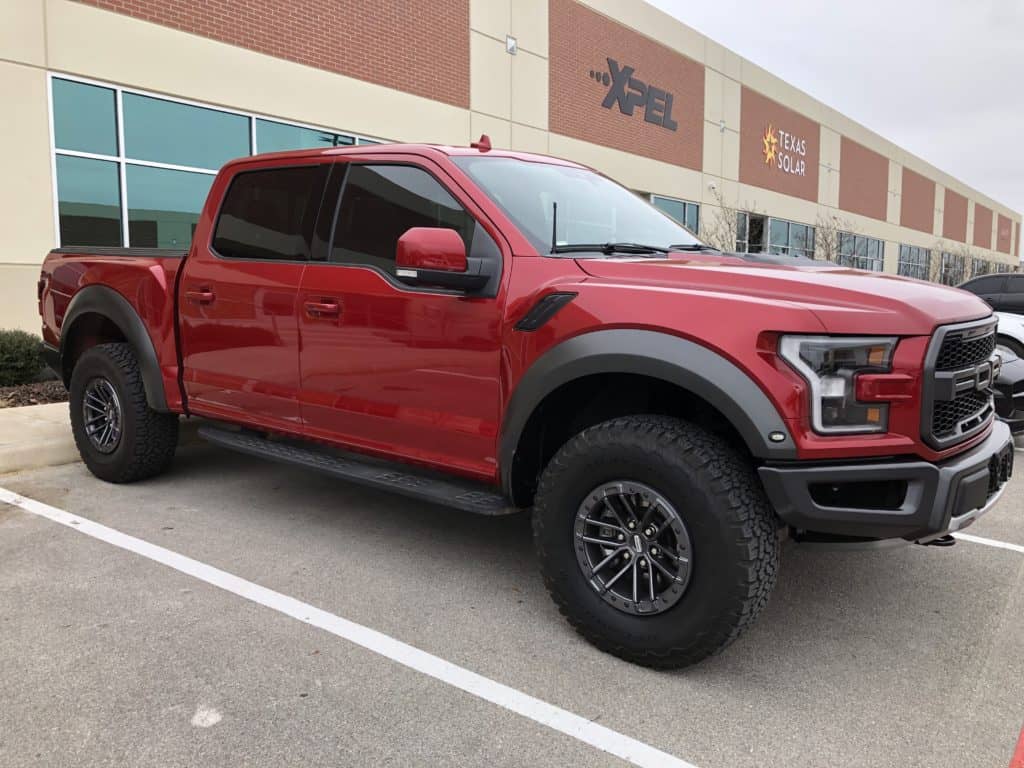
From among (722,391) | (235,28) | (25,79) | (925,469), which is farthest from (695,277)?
(235,28)

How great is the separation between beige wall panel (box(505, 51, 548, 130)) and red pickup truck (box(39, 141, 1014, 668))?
→ 40.6 feet

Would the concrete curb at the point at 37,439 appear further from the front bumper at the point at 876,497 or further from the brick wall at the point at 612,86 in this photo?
the brick wall at the point at 612,86

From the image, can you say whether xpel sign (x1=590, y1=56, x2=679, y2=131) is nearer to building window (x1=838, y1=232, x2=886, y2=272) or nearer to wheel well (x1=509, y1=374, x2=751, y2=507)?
building window (x1=838, y1=232, x2=886, y2=272)

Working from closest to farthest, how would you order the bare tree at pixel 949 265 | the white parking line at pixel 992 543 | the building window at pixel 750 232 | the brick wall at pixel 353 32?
the white parking line at pixel 992 543
the brick wall at pixel 353 32
the building window at pixel 750 232
the bare tree at pixel 949 265

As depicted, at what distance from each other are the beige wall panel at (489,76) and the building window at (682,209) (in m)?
6.27

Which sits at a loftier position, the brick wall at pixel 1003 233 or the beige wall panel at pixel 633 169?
the brick wall at pixel 1003 233

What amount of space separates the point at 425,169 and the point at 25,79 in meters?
7.68

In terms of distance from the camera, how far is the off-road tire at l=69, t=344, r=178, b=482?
4930 mm

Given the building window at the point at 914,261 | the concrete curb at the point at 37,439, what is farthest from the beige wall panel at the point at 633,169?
the building window at the point at 914,261

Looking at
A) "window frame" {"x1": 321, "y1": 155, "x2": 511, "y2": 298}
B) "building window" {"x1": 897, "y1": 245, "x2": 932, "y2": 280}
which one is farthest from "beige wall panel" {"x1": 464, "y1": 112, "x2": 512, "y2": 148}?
"building window" {"x1": 897, "y1": 245, "x2": 932, "y2": 280}

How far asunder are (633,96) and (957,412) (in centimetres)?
1874

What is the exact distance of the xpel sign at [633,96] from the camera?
19.0m

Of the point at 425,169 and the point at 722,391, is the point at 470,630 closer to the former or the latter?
the point at 722,391

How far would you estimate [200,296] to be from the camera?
4.54 meters
